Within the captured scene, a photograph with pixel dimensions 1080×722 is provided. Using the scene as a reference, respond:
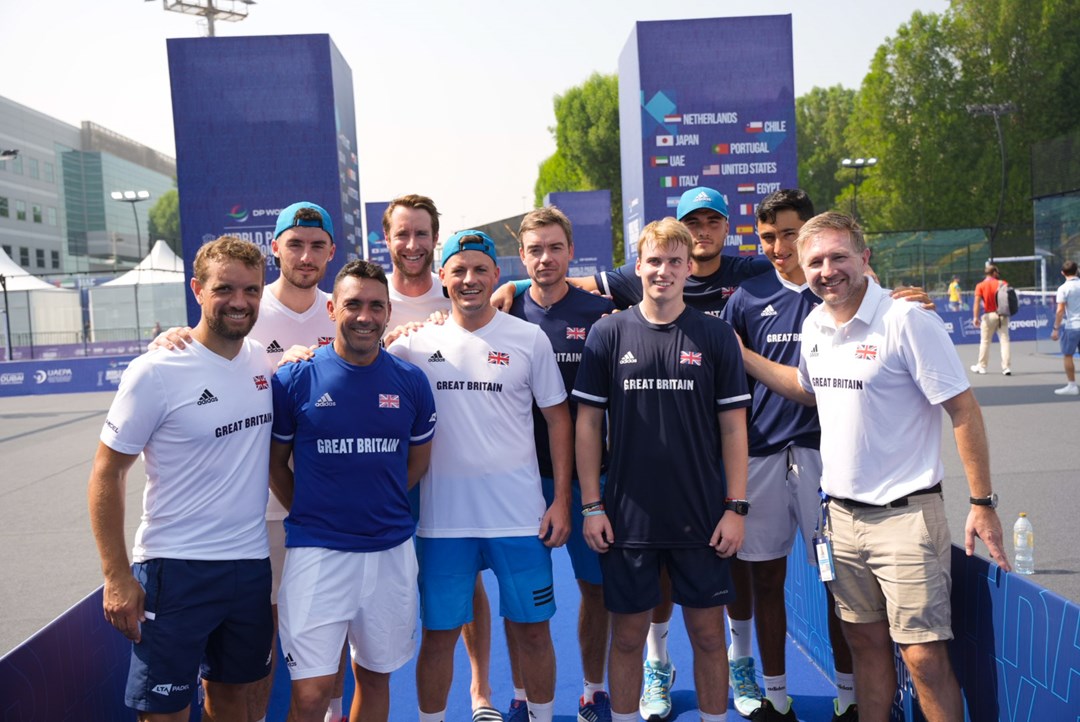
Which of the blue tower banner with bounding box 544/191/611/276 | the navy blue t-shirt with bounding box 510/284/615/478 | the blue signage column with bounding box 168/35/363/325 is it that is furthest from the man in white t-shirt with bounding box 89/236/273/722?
the blue tower banner with bounding box 544/191/611/276

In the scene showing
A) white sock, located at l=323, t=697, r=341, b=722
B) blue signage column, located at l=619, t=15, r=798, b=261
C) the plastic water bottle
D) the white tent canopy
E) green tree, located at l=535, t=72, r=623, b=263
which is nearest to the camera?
white sock, located at l=323, t=697, r=341, b=722

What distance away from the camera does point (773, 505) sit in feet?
12.6

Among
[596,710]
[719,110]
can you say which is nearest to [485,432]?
[596,710]

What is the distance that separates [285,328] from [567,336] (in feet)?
4.43

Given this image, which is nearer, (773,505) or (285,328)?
(773,505)

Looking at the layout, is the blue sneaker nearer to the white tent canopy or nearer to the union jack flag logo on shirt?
the union jack flag logo on shirt

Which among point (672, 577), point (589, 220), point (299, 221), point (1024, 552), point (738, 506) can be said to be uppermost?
point (589, 220)

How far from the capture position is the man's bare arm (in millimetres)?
2854

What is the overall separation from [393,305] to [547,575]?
162 cm

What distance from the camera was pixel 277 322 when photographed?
3959 millimetres

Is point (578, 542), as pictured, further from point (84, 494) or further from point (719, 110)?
point (719, 110)

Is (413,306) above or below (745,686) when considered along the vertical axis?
above

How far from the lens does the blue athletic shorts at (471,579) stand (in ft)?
11.3

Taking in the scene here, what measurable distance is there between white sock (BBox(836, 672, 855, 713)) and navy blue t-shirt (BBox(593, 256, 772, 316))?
1.82 meters
